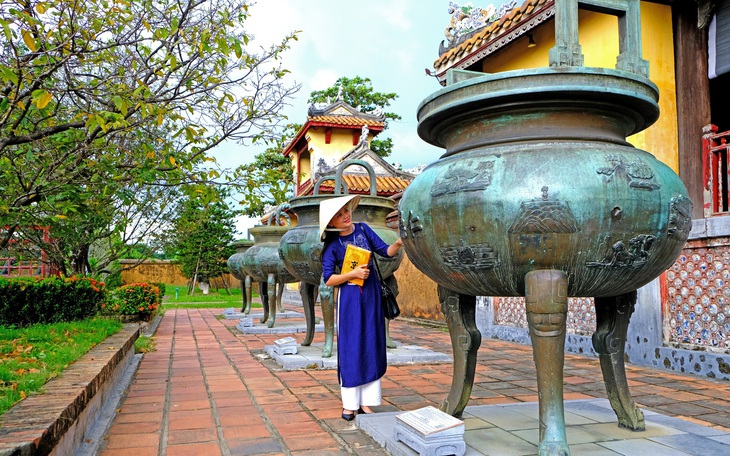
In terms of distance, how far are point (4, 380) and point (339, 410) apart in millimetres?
1977

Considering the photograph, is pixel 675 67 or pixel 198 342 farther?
pixel 198 342

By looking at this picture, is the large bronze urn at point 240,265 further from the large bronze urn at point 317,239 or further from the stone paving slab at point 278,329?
the large bronze urn at point 317,239

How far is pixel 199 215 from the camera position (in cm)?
1214

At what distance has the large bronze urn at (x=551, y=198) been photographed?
233 cm

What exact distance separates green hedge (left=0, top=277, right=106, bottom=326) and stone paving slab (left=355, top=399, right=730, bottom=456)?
5.31 metres

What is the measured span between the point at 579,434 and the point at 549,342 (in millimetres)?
751

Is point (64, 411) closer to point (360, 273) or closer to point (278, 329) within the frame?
point (360, 273)

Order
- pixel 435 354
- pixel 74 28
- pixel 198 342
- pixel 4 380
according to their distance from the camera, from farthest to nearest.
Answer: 1. pixel 198 342
2. pixel 435 354
3. pixel 74 28
4. pixel 4 380

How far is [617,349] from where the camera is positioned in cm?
293

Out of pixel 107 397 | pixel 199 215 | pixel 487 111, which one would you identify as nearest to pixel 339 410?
pixel 107 397

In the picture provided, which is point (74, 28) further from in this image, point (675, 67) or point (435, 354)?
point (675, 67)

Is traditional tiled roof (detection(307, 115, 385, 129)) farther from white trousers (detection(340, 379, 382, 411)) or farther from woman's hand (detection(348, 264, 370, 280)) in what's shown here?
white trousers (detection(340, 379, 382, 411))

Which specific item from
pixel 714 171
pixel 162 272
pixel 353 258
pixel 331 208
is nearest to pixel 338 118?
pixel 714 171

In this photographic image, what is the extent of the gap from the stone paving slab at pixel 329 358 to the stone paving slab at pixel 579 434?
216 cm
